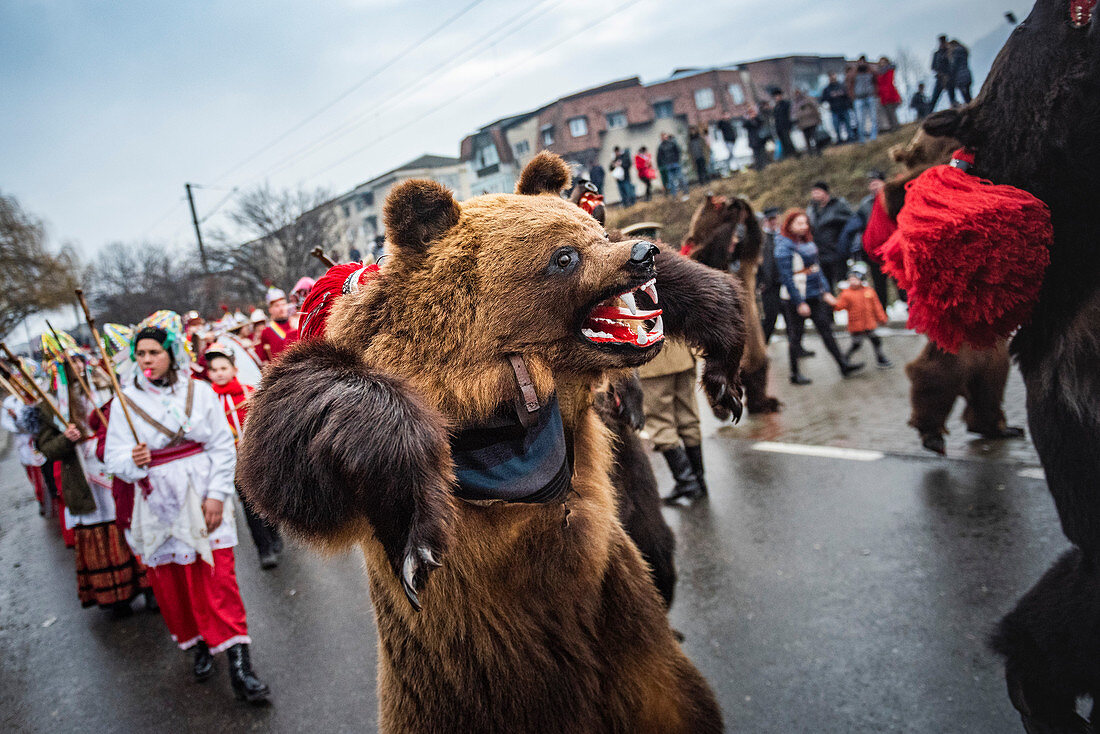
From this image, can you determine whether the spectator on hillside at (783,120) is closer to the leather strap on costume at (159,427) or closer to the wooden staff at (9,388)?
the wooden staff at (9,388)

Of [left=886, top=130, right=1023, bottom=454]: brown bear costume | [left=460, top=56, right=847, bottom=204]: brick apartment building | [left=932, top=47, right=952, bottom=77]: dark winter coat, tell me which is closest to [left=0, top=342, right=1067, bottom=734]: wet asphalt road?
[left=886, top=130, right=1023, bottom=454]: brown bear costume

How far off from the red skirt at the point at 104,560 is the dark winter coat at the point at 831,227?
31.4 feet

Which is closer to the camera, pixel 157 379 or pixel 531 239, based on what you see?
pixel 531 239

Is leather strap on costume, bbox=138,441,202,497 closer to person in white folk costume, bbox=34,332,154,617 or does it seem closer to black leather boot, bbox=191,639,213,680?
black leather boot, bbox=191,639,213,680

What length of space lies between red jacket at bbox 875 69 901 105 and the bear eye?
16710 millimetres

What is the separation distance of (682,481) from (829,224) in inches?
258

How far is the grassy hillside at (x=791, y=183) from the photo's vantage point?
663 inches

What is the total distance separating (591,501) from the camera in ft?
6.70

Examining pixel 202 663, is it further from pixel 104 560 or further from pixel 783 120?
pixel 783 120

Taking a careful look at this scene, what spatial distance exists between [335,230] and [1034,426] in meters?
30.1

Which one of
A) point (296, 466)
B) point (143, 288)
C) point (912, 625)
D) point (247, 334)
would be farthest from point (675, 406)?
point (143, 288)

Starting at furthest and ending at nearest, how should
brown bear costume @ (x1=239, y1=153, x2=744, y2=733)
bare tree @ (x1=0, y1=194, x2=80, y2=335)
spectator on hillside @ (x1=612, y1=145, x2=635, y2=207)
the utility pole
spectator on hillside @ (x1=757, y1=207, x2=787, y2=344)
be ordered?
the utility pole, bare tree @ (x1=0, y1=194, x2=80, y2=335), spectator on hillside @ (x1=612, y1=145, x2=635, y2=207), spectator on hillside @ (x1=757, y1=207, x2=787, y2=344), brown bear costume @ (x1=239, y1=153, x2=744, y2=733)

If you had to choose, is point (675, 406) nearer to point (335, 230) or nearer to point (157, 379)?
point (157, 379)

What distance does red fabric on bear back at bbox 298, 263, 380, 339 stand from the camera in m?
2.04
